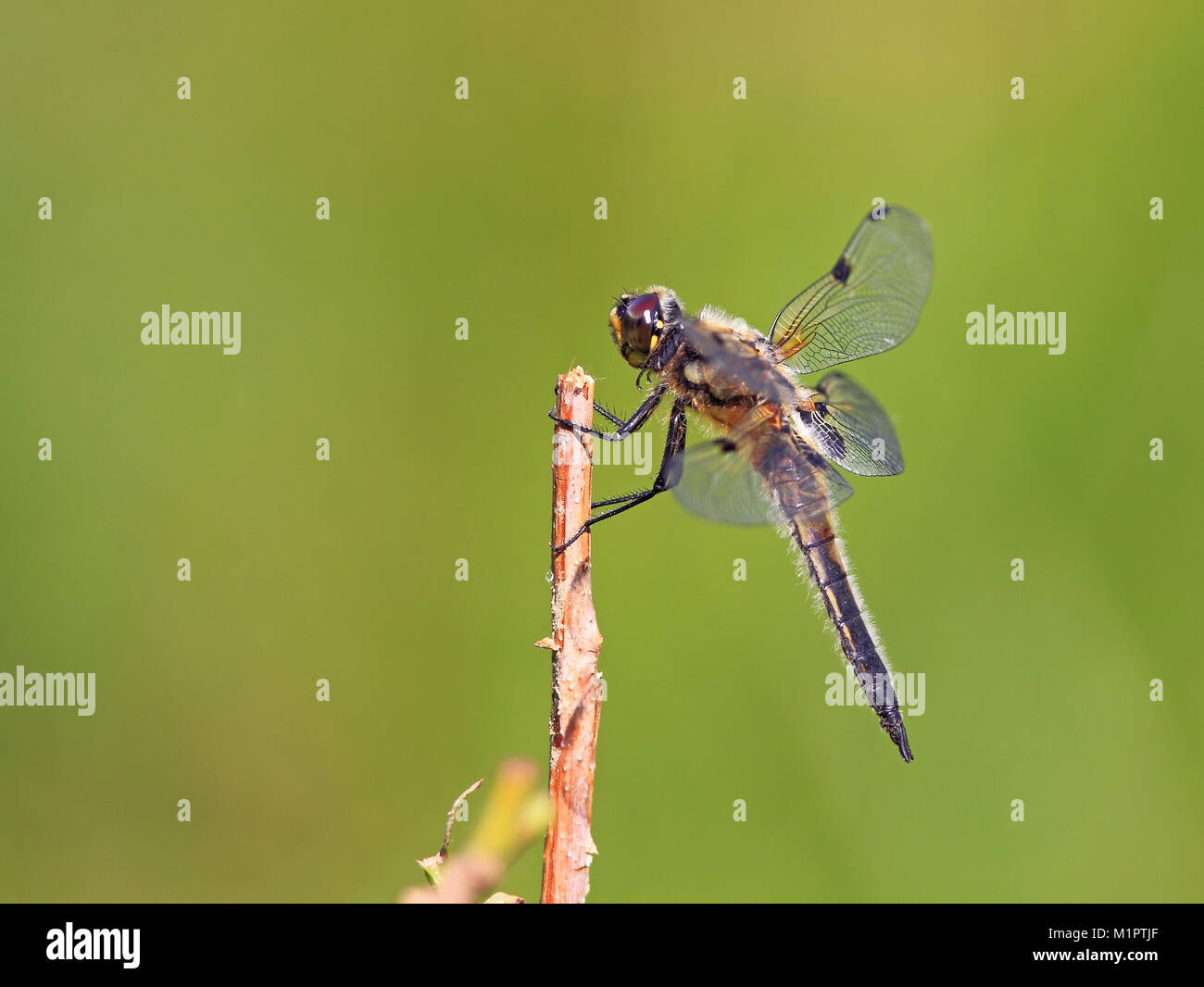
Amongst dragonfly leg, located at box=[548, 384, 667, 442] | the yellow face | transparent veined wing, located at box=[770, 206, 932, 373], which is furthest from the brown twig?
transparent veined wing, located at box=[770, 206, 932, 373]

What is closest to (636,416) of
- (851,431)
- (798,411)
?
(798,411)

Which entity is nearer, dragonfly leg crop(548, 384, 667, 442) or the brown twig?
the brown twig

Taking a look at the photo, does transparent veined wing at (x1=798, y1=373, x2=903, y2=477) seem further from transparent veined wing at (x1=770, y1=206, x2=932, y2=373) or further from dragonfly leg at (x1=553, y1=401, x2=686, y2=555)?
dragonfly leg at (x1=553, y1=401, x2=686, y2=555)

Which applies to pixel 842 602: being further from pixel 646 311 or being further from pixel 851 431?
pixel 646 311

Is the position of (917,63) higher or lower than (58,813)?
higher

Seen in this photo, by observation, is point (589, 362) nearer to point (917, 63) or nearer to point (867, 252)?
point (867, 252)

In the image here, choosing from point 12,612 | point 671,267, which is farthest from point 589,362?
point 12,612

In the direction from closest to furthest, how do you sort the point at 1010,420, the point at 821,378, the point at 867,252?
the point at 821,378 → the point at 867,252 → the point at 1010,420
